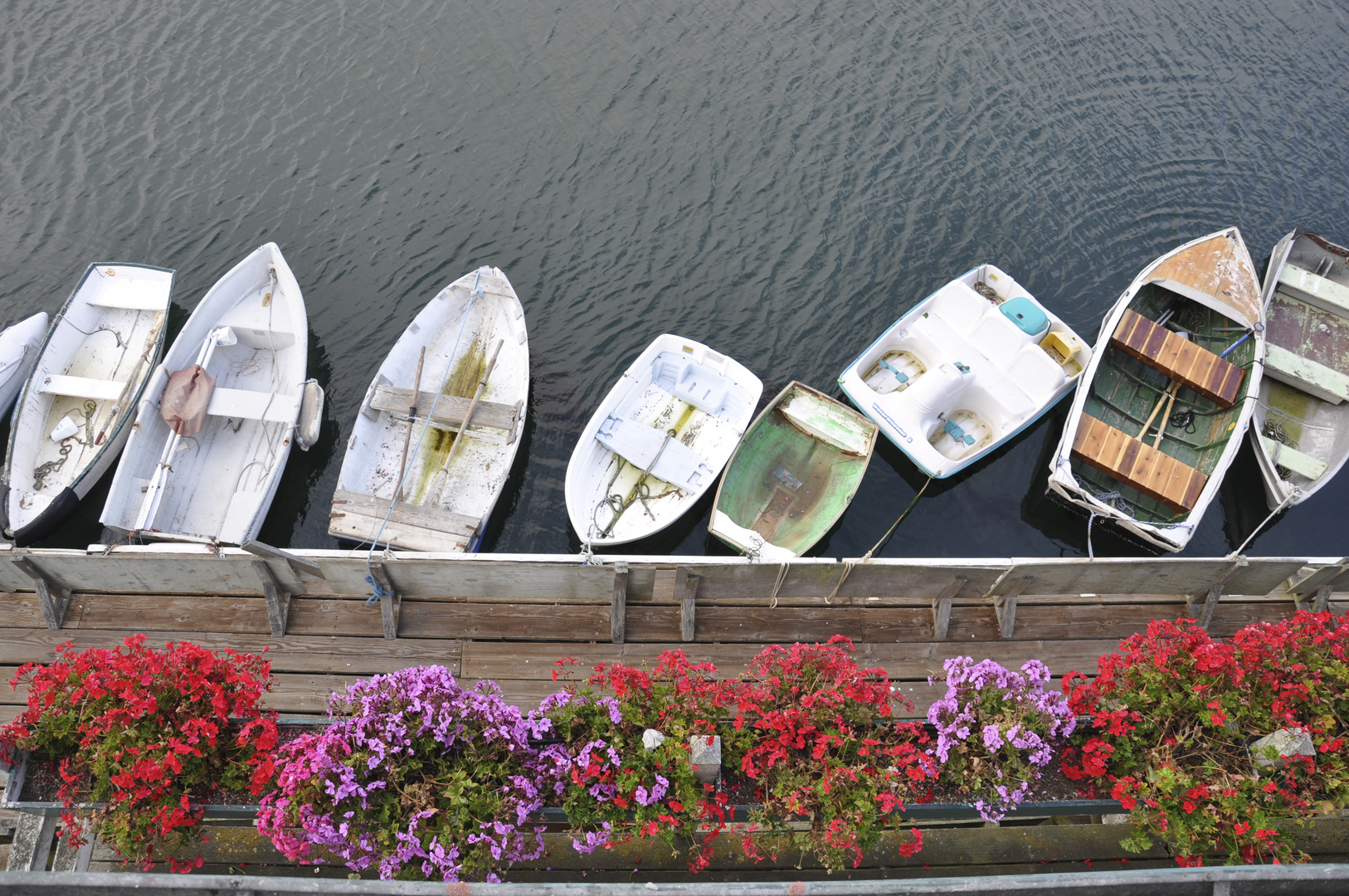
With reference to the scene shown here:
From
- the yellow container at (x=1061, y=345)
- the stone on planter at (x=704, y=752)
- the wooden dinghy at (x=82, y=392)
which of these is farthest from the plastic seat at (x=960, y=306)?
the wooden dinghy at (x=82, y=392)

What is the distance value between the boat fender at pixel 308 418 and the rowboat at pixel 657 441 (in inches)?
160

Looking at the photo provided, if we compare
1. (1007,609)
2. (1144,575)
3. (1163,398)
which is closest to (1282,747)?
(1144,575)

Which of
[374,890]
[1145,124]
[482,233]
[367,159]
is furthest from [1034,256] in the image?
[374,890]

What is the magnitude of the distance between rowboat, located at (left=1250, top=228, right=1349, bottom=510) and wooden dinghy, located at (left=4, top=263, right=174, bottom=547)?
18029 mm

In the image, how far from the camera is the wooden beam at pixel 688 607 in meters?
7.91

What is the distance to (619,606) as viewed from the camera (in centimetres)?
812

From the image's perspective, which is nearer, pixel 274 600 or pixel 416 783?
pixel 416 783

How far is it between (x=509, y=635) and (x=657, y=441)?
3.93 meters

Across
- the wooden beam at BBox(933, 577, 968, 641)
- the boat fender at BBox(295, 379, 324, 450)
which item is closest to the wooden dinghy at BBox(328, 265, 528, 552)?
the boat fender at BBox(295, 379, 324, 450)

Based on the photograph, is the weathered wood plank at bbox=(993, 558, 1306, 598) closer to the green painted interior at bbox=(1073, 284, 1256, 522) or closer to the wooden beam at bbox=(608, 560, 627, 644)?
the green painted interior at bbox=(1073, 284, 1256, 522)

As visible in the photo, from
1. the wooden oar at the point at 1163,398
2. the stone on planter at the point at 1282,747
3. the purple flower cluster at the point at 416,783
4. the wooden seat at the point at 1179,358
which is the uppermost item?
the wooden seat at the point at 1179,358

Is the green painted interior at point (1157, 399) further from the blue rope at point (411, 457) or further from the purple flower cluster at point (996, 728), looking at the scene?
the blue rope at point (411, 457)

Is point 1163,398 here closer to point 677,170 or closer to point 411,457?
point 677,170

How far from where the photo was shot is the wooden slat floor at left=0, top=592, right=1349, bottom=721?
8.18 metres
